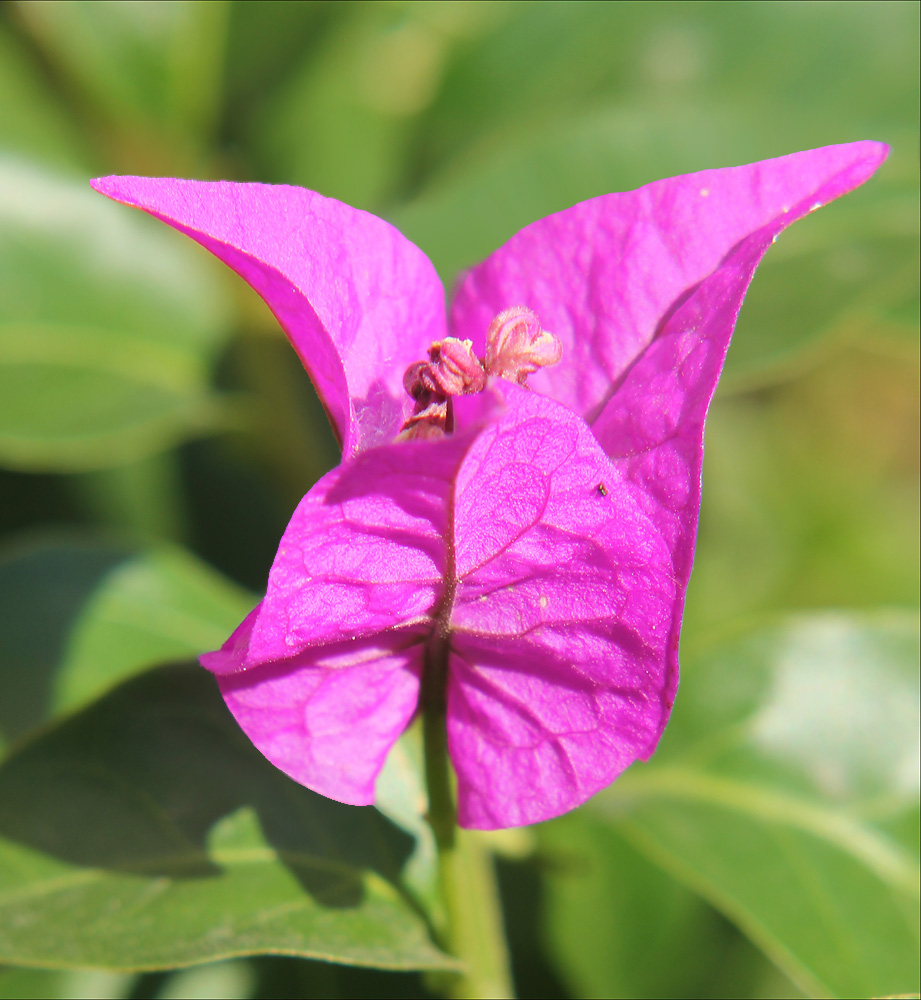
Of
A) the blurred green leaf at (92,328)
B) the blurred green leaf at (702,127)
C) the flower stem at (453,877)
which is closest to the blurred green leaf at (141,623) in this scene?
the blurred green leaf at (92,328)

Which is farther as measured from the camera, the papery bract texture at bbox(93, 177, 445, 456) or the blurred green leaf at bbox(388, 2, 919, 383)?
the blurred green leaf at bbox(388, 2, 919, 383)

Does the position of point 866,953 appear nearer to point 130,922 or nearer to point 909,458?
point 130,922

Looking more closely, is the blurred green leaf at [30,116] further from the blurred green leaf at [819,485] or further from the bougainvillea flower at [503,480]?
the blurred green leaf at [819,485]

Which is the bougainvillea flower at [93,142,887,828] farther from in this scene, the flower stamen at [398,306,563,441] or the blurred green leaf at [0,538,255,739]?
the blurred green leaf at [0,538,255,739]

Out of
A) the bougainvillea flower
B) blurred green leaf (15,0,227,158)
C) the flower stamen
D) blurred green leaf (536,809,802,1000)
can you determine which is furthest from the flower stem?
blurred green leaf (15,0,227,158)

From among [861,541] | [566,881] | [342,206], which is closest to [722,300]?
[342,206]

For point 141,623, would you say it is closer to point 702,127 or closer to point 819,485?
point 702,127

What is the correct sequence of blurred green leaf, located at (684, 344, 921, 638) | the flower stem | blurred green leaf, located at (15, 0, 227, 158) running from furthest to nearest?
1. blurred green leaf, located at (684, 344, 921, 638)
2. blurred green leaf, located at (15, 0, 227, 158)
3. the flower stem
